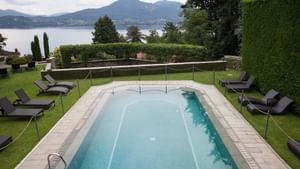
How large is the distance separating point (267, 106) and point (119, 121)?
6.18m

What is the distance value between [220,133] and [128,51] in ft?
56.4

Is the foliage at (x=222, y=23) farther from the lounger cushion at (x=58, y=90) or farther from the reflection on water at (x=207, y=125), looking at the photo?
the lounger cushion at (x=58, y=90)

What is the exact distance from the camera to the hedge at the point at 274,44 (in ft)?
33.2

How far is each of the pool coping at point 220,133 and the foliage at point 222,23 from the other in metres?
14.1

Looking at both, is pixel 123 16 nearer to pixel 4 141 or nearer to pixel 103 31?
pixel 103 31

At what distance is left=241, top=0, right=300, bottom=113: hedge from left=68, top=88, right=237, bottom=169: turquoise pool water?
3.46 metres

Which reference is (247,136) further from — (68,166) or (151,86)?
(151,86)

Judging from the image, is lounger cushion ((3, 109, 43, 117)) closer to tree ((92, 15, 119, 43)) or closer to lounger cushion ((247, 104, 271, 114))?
lounger cushion ((247, 104, 271, 114))

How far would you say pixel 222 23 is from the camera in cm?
2653

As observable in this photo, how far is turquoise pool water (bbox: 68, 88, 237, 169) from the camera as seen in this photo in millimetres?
7750

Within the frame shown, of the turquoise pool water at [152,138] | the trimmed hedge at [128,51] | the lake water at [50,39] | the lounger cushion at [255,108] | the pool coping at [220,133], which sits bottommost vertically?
the turquoise pool water at [152,138]

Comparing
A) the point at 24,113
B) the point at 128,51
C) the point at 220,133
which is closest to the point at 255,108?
the point at 220,133

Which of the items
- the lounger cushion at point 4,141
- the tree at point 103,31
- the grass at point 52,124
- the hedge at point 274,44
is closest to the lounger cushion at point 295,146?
the grass at point 52,124

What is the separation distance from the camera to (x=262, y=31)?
12992 millimetres
